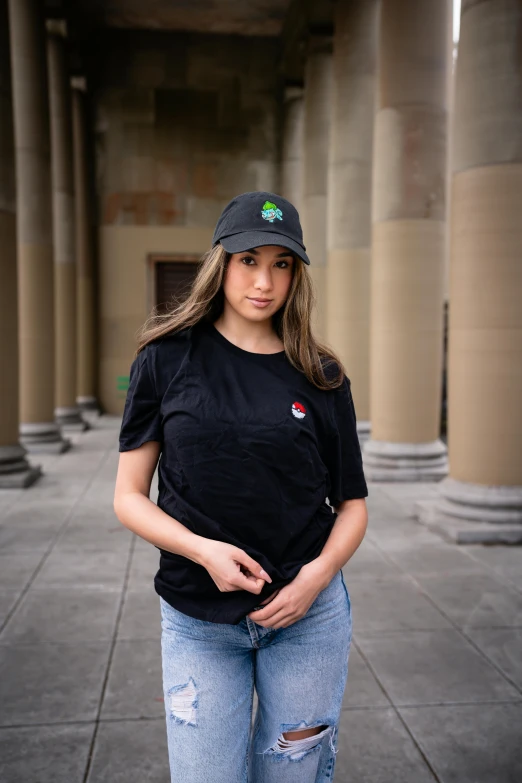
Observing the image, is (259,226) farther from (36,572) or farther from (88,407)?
(88,407)

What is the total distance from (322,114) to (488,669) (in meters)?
15.0

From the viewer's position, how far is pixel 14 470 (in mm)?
11422

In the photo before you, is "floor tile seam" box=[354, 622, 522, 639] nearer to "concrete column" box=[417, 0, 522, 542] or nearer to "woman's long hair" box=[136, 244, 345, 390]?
"concrete column" box=[417, 0, 522, 542]

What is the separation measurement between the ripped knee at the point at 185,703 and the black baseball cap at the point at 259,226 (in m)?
1.28

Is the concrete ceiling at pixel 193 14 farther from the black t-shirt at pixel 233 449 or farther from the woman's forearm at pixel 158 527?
the woman's forearm at pixel 158 527

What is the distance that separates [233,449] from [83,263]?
66.8ft

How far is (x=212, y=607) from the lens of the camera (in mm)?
2188

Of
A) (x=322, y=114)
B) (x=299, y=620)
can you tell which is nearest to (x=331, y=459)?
(x=299, y=620)

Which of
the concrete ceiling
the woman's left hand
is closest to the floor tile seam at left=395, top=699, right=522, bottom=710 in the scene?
the woman's left hand

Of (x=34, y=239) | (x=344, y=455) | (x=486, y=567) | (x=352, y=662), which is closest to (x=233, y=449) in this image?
(x=344, y=455)

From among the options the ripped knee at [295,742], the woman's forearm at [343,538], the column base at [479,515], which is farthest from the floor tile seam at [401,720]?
the column base at [479,515]

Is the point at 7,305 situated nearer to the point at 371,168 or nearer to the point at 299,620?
the point at 371,168

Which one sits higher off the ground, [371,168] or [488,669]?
[371,168]

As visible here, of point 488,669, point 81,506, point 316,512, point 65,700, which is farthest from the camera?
point 81,506
